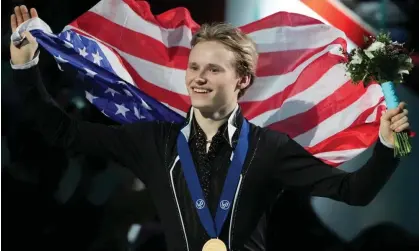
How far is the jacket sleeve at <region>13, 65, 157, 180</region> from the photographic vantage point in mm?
2217

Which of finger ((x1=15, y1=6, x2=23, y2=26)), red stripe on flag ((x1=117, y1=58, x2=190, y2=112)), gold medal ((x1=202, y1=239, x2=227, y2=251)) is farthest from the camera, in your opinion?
red stripe on flag ((x1=117, y1=58, x2=190, y2=112))

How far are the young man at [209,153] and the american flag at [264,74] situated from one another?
0.36 meters

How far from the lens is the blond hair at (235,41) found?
2270mm

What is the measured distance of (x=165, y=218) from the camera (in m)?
2.23

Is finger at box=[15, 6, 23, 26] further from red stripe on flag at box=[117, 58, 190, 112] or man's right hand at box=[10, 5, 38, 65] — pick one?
red stripe on flag at box=[117, 58, 190, 112]

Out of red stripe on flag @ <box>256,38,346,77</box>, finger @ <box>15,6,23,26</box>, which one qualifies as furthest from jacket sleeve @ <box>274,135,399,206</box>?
finger @ <box>15,6,23,26</box>

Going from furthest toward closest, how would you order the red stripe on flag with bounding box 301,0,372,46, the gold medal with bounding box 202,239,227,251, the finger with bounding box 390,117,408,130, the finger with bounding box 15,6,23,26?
the red stripe on flag with bounding box 301,0,372,46
the finger with bounding box 15,6,23,26
the gold medal with bounding box 202,239,227,251
the finger with bounding box 390,117,408,130

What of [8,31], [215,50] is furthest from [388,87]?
[8,31]

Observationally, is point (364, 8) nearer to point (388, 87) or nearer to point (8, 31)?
point (388, 87)

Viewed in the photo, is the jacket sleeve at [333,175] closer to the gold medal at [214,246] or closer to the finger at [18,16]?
the gold medal at [214,246]

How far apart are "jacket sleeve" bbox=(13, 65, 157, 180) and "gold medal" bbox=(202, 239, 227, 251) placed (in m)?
0.36

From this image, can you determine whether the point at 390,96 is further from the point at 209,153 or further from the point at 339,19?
the point at 339,19

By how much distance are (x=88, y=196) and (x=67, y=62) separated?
2.44 feet

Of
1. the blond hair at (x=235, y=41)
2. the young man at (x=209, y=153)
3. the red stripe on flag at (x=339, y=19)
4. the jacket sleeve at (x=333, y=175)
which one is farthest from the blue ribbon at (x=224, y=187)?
the red stripe on flag at (x=339, y=19)
